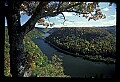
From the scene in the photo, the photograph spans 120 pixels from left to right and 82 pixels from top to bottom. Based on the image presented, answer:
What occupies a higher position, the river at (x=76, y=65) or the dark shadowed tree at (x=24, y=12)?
the dark shadowed tree at (x=24, y=12)

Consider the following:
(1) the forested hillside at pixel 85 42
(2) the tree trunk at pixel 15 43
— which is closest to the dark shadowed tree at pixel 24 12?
(2) the tree trunk at pixel 15 43

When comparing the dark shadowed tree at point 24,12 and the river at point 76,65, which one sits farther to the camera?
the river at point 76,65

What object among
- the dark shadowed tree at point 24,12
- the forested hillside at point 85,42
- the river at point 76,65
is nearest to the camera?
the dark shadowed tree at point 24,12

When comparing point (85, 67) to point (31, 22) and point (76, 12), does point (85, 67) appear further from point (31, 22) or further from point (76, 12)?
point (31, 22)

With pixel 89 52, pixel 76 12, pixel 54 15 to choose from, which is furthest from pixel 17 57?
pixel 89 52

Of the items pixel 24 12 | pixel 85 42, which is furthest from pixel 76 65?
pixel 24 12

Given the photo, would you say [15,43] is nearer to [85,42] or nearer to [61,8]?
[61,8]

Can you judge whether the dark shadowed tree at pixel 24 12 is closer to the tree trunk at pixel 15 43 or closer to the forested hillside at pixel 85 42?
the tree trunk at pixel 15 43

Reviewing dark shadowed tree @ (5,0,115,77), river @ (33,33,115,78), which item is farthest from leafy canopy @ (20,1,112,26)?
river @ (33,33,115,78)
